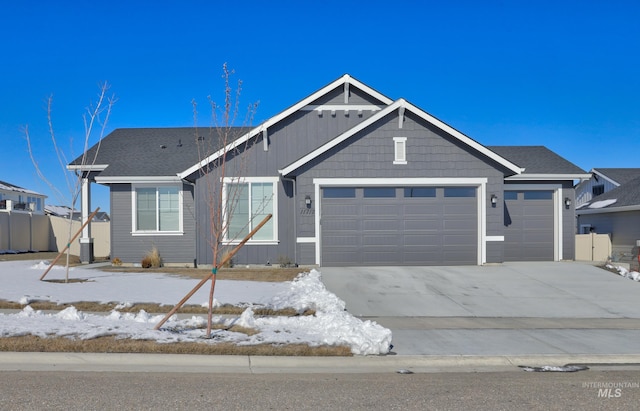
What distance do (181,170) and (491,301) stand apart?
11.9m

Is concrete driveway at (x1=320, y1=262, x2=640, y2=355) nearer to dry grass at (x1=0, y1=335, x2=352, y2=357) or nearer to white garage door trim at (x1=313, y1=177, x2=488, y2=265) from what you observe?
white garage door trim at (x1=313, y1=177, x2=488, y2=265)

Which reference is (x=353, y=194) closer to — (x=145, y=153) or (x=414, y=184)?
(x=414, y=184)

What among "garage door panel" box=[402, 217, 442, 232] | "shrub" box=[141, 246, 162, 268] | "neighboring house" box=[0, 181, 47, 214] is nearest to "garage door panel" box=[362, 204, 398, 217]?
"garage door panel" box=[402, 217, 442, 232]

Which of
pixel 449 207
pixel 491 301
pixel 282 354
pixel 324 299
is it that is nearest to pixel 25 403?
pixel 282 354

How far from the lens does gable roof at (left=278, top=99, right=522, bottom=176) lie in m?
17.3

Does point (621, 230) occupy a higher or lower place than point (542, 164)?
lower

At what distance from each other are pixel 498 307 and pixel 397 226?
5682mm

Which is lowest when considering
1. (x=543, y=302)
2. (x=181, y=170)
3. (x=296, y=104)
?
(x=543, y=302)

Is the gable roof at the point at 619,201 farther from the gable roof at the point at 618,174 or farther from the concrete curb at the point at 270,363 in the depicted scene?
the concrete curb at the point at 270,363

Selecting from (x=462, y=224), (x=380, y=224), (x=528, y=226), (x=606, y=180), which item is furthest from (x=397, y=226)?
(x=606, y=180)

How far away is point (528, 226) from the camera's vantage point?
65.6ft

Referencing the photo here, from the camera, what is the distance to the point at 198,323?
950 cm

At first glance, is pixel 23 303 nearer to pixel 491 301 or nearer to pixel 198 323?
pixel 198 323

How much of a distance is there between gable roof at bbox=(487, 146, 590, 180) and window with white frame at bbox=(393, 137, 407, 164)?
475 centimetres
